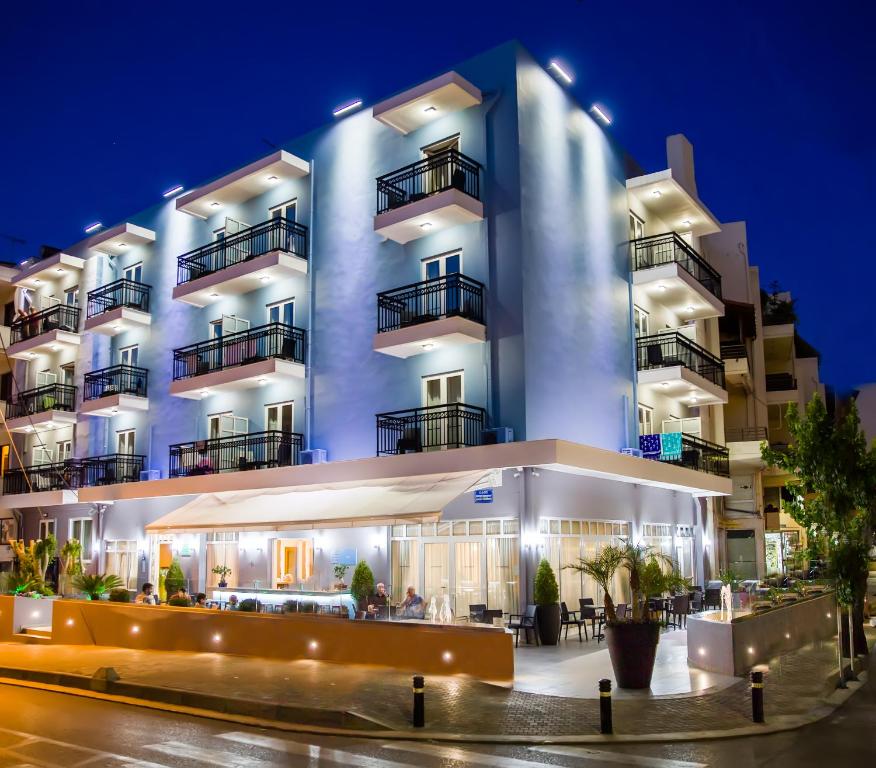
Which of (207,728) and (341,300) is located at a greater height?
(341,300)

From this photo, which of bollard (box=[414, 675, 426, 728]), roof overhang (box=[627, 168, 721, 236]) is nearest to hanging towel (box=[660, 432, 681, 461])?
roof overhang (box=[627, 168, 721, 236])

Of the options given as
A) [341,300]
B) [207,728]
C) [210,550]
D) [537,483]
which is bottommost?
[207,728]

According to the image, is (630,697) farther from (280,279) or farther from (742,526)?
(742,526)

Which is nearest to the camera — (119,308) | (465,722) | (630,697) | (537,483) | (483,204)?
(465,722)

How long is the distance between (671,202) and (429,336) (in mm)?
12067

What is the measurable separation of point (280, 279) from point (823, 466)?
55.0 feet

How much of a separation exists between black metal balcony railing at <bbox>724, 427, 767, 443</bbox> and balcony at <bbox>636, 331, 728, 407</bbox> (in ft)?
34.3

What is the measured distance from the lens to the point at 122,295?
3359 centimetres

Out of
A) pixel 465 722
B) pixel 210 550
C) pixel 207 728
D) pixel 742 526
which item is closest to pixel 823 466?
pixel 465 722

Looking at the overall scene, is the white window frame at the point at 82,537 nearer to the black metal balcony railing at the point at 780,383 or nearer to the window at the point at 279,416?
the window at the point at 279,416

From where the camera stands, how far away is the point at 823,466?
1830 centimetres

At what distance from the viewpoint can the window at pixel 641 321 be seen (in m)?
28.9

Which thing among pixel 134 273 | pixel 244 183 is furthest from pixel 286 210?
pixel 134 273

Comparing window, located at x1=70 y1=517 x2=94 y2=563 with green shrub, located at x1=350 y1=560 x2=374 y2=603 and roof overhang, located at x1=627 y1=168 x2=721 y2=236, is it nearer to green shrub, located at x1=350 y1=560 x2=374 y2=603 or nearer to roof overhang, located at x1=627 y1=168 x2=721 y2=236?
green shrub, located at x1=350 y1=560 x2=374 y2=603
